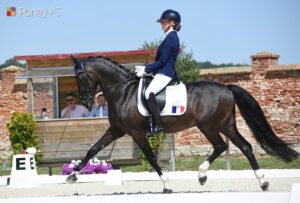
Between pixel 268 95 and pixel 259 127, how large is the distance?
8.94 meters

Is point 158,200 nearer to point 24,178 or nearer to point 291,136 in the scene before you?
point 24,178

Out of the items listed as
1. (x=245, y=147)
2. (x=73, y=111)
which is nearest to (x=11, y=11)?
(x=73, y=111)

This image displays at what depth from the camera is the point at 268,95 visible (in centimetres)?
1800

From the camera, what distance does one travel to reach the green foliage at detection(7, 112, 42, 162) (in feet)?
46.0

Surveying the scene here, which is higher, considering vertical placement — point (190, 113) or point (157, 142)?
point (190, 113)

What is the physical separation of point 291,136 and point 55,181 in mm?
7693

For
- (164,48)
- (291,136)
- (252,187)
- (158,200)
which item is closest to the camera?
(158,200)

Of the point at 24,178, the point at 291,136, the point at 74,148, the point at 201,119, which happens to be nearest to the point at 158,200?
the point at 201,119

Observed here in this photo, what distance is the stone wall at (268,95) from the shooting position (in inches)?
697

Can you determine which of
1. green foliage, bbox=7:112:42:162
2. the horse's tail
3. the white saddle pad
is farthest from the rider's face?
green foliage, bbox=7:112:42:162

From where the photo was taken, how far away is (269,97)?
1797 centimetres

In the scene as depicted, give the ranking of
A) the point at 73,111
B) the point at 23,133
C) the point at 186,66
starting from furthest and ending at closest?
the point at 186,66
the point at 73,111
the point at 23,133

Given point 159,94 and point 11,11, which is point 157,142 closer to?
point 159,94

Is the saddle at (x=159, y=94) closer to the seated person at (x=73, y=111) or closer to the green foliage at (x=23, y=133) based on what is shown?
the seated person at (x=73, y=111)
